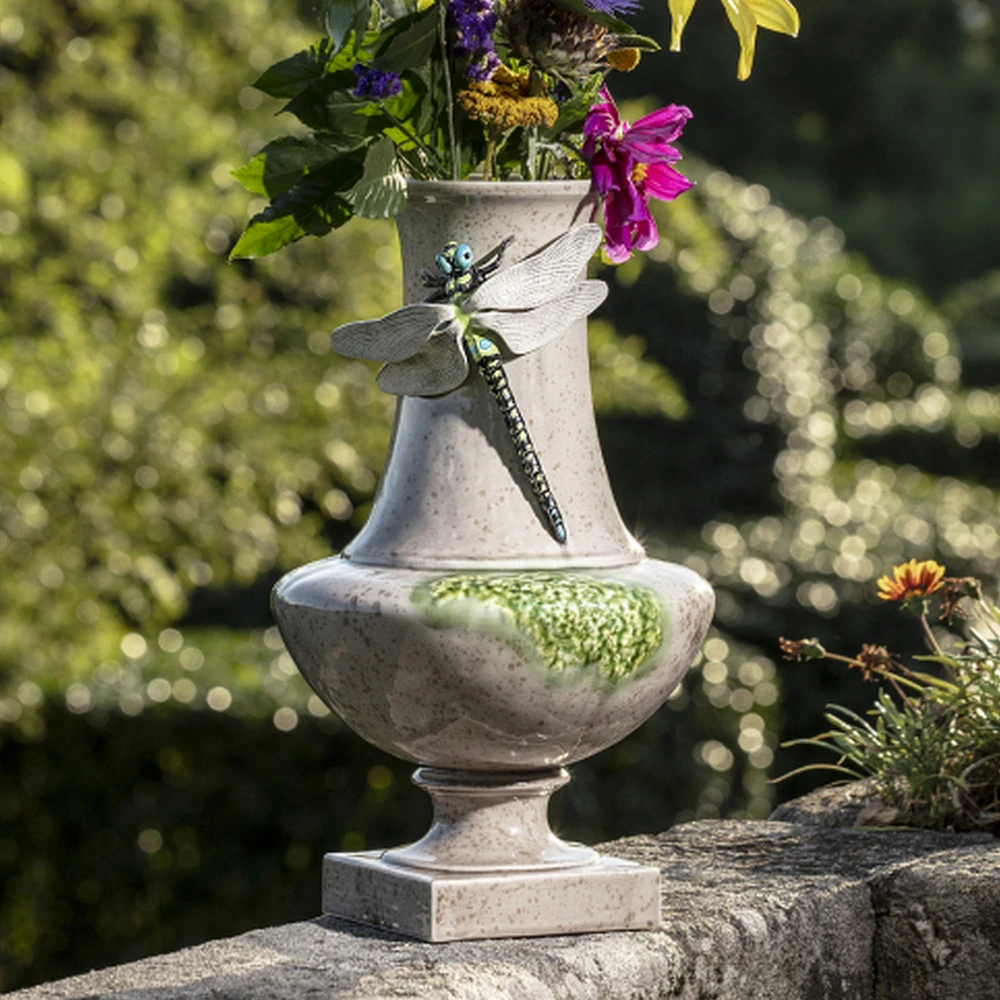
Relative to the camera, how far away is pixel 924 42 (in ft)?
70.0

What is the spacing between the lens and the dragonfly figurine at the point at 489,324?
180 cm

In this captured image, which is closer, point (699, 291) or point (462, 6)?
point (462, 6)

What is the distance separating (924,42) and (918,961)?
2081 cm

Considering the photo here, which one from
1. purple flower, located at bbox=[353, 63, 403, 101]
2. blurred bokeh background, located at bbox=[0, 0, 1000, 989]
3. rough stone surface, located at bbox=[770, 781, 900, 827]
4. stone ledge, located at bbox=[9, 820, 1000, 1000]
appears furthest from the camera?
blurred bokeh background, located at bbox=[0, 0, 1000, 989]

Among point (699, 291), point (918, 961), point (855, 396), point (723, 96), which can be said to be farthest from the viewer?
point (723, 96)

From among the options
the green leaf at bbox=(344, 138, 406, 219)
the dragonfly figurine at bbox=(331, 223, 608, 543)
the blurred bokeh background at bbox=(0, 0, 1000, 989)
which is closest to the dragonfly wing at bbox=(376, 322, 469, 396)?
the dragonfly figurine at bbox=(331, 223, 608, 543)

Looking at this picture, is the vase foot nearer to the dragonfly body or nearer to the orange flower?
the dragonfly body

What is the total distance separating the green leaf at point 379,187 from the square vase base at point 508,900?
0.69m

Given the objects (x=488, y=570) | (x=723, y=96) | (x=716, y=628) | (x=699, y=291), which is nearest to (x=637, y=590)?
(x=488, y=570)

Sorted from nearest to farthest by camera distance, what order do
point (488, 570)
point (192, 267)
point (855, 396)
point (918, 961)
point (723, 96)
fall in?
point (488, 570) → point (918, 961) → point (192, 267) → point (855, 396) → point (723, 96)

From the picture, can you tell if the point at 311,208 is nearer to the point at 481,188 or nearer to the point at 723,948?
the point at 481,188

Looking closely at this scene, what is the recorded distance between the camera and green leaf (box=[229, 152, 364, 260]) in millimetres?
1832

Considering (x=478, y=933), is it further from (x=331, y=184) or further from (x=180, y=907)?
(x=180, y=907)

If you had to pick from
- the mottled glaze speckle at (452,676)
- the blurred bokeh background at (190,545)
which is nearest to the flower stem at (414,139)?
the mottled glaze speckle at (452,676)
